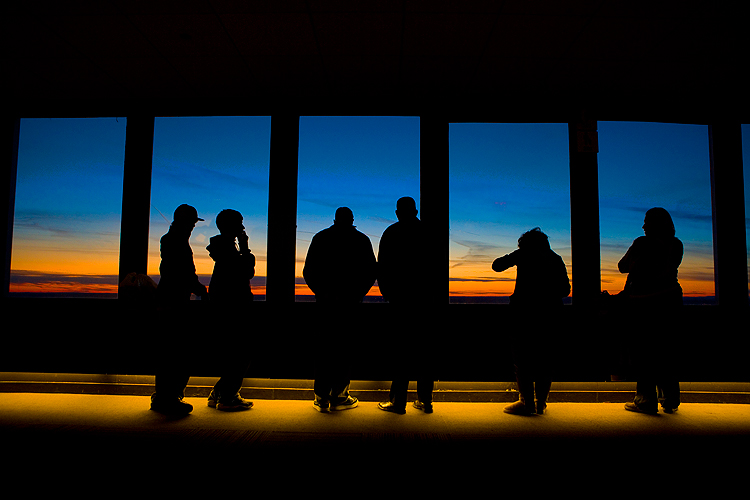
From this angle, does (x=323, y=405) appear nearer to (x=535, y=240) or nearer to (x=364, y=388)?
(x=364, y=388)

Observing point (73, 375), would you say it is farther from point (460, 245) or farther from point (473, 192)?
point (473, 192)

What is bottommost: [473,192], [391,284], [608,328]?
[608,328]

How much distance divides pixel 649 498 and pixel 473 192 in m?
2.84

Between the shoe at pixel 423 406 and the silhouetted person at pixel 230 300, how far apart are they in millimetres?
1366

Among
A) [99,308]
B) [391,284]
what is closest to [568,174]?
[391,284]

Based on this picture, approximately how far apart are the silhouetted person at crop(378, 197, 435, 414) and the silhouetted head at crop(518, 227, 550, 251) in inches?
31.7

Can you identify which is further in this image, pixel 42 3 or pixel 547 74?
pixel 547 74

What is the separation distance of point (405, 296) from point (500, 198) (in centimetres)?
177

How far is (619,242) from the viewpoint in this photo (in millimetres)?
3908

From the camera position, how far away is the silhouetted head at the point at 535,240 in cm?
302

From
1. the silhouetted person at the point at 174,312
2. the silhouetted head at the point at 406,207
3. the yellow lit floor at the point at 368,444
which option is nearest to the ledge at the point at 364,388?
the yellow lit floor at the point at 368,444

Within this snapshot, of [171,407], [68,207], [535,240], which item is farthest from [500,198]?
[68,207]

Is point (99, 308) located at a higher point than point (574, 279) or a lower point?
lower

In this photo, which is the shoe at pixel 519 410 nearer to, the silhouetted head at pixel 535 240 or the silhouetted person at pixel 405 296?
the silhouetted person at pixel 405 296
